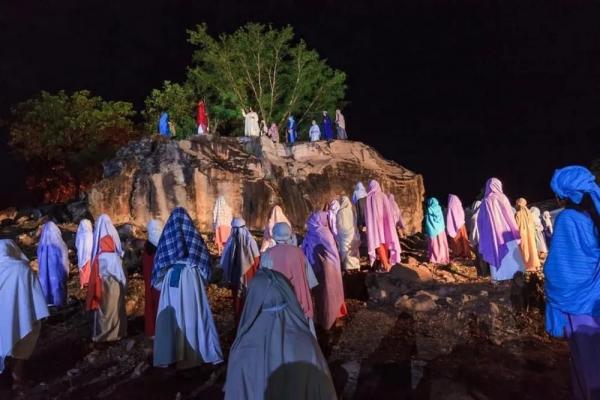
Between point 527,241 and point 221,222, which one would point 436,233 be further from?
point 221,222

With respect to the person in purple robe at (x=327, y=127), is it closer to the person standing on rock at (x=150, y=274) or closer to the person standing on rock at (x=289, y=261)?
the person standing on rock at (x=150, y=274)

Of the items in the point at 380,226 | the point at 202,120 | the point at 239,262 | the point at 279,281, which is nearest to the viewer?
the point at 279,281

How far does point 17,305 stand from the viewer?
18.5 ft

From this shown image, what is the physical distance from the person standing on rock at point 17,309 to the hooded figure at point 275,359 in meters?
3.61

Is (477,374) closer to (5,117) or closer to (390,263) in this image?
(390,263)

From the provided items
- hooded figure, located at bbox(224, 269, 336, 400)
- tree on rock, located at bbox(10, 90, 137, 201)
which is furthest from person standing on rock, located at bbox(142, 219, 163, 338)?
tree on rock, located at bbox(10, 90, 137, 201)

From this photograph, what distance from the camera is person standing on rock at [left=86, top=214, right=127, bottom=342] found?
691 centimetres

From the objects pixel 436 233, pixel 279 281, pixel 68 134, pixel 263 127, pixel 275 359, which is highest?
pixel 68 134

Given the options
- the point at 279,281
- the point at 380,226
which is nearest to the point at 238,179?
the point at 380,226

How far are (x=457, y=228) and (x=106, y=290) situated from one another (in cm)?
887

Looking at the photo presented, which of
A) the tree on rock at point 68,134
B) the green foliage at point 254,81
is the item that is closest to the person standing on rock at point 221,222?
the green foliage at point 254,81

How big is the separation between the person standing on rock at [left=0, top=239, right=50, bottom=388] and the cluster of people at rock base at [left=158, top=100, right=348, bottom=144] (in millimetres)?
14441

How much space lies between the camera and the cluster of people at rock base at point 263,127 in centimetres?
2094

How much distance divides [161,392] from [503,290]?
205 inches
